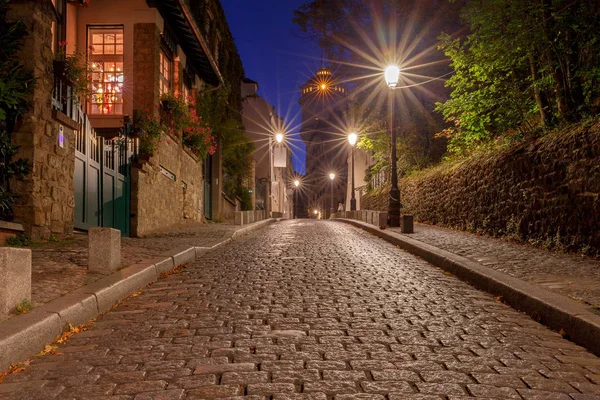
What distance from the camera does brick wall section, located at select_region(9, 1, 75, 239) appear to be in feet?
24.4

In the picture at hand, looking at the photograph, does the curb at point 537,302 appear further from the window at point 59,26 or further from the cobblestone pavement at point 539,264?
the window at point 59,26

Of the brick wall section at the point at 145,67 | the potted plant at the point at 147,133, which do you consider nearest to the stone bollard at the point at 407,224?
the potted plant at the point at 147,133

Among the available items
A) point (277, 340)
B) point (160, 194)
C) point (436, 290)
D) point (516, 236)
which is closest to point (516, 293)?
point (436, 290)

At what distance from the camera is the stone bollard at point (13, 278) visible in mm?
3527

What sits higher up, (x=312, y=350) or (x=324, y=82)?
(x=324, y=82)

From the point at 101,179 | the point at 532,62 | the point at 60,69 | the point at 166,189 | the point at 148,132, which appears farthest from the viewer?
the point at 166,189

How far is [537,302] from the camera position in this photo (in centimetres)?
445

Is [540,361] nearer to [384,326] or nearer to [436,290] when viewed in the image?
[384,326]

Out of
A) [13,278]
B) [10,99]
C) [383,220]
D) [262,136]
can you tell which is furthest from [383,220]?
[262,136]

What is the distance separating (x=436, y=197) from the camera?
16047 mm

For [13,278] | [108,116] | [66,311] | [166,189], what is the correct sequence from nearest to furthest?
[13,278] → [66,311] → [108,116] → [166,189]

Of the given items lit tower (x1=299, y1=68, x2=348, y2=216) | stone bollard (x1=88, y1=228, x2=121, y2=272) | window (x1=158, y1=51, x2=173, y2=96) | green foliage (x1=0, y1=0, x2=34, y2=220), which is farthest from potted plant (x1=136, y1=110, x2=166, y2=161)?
lit tower (x1=299, y1=68, x2=348, y2=216)

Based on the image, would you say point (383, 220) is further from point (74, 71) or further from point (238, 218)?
point (74, 71)

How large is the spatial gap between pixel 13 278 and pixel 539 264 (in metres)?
6.53
